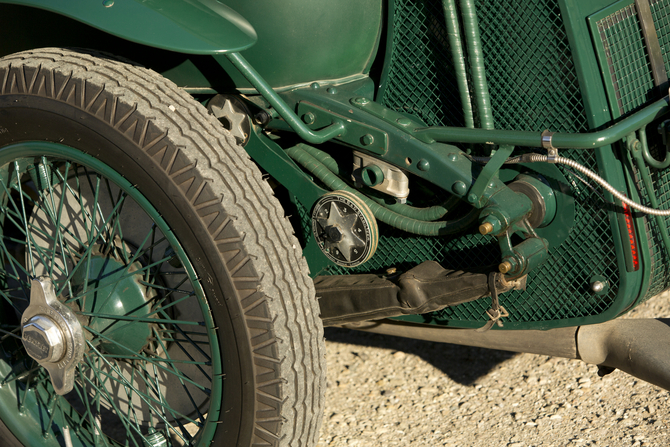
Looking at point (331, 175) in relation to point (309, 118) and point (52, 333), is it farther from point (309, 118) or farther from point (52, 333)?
point (52, 333)

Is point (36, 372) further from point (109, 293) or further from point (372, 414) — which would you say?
point (372, 414)

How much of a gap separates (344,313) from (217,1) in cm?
101

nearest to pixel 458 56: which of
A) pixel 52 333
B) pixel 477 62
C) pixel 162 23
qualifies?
A: pixel 477 62

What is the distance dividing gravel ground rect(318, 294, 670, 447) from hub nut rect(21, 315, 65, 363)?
44.0 inches

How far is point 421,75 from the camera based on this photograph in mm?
2094

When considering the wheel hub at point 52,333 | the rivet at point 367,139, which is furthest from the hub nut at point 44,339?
the rivet at point 367,139

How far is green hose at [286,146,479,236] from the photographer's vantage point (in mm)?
2016

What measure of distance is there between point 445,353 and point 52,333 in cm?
175

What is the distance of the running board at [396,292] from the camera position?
6.44 feet

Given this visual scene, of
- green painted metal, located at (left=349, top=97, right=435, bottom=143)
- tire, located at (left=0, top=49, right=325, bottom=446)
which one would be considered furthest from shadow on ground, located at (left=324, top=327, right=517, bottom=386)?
green painted metal, located at (left=349, top=97, right=435, bottom=143)

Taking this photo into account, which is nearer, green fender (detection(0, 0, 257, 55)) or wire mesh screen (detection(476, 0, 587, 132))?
green fender (detection(0, 0, 257, 55))

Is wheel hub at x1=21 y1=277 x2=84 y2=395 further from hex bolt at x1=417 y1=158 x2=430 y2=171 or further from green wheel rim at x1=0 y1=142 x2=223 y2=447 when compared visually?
hex bolt at x1=417 y1=158 x2=430 y2=171

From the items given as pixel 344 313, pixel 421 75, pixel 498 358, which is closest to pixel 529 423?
pixel 498 358

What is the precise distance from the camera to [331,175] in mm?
2143
